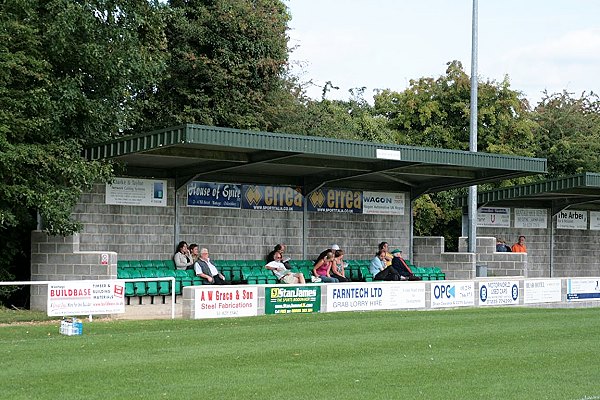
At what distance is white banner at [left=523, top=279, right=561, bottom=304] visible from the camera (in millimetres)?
27156

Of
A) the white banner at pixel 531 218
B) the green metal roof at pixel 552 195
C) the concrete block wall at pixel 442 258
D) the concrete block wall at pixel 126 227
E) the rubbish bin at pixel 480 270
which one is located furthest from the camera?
the white banner at pixel 531 218

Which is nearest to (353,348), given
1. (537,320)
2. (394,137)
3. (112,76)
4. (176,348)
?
(176,348)

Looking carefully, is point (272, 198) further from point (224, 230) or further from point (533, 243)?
point (533, 243)

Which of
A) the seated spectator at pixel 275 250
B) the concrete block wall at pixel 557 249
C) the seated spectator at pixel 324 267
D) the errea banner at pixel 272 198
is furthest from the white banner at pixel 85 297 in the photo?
the concrete block wall at pixel 557 249

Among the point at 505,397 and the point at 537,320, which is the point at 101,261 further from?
the point at 505,397

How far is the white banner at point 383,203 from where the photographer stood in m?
30.1

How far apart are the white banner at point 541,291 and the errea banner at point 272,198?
6.52 metres

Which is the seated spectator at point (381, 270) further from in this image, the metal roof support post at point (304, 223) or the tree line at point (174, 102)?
the tree line at point (174, 102)

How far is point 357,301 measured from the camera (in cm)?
2292

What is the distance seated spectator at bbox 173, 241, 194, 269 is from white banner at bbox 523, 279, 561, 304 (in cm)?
889

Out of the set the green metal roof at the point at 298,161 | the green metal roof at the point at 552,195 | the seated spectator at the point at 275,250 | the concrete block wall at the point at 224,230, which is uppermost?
the green metal roof at the point at 298,161

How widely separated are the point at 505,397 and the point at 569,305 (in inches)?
713

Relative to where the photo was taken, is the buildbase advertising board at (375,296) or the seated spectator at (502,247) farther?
the seated spectator at (502,247)

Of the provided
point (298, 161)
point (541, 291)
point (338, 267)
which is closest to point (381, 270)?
point (338, 267)
